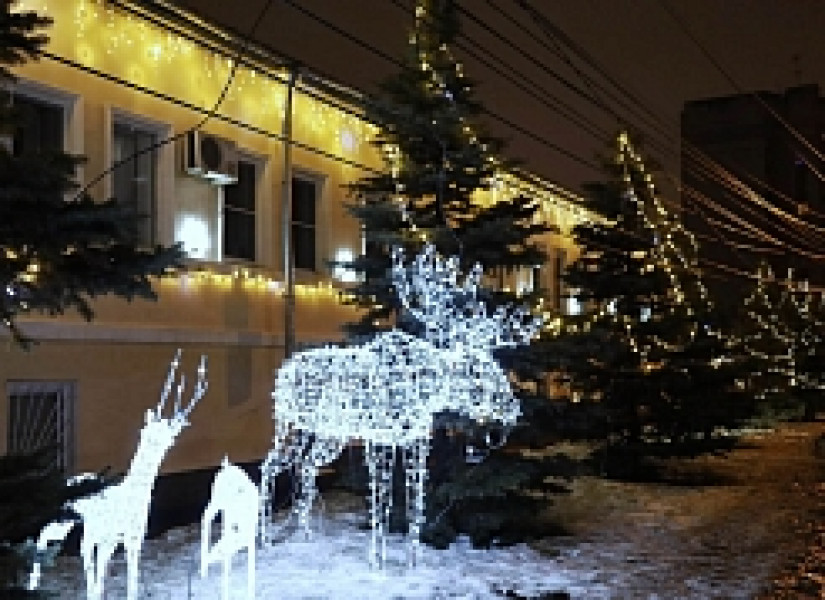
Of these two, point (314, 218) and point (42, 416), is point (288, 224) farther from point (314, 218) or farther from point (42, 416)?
point (42, 416)

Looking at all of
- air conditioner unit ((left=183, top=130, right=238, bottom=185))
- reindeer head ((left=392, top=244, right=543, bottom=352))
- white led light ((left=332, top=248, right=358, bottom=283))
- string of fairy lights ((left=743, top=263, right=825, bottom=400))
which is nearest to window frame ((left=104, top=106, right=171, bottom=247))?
air conditioner unit ((left=183, top=130, right=238, bottom=185))

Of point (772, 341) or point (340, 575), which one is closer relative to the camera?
point (340, 575)

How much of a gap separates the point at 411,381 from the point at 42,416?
4.82 metres

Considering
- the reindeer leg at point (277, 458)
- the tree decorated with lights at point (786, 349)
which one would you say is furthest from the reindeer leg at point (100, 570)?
the tree decorated with lights at point (786, 349)

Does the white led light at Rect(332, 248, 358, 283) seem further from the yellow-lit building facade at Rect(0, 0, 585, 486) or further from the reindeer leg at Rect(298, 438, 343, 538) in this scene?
the reindeer leg at Rect(298, 438, 343, 538)

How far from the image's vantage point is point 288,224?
1633cm

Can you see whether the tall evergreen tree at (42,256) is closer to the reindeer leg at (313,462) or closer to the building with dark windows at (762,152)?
the reindeer leg at (313,462)

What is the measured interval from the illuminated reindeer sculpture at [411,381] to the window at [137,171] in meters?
4.18

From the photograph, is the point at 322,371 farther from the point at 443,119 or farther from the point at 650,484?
the point at 650,484

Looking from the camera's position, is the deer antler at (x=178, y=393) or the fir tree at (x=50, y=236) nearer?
the fir tree at (x=50, y=236)

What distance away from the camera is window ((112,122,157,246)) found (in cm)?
1341

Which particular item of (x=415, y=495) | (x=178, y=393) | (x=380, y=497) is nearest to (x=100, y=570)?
(x=178, y=393)

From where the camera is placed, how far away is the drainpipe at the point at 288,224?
16.2 m

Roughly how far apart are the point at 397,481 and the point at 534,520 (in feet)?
5.18
